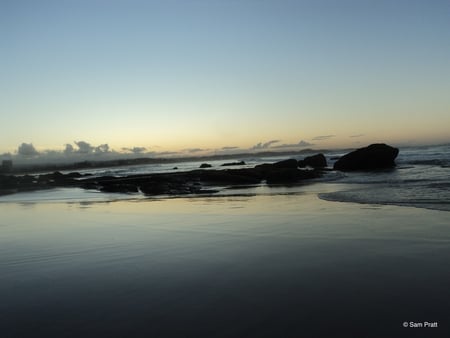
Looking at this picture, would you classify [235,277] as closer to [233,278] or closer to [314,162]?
[233,278]

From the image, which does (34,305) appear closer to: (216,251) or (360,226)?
(216,251)

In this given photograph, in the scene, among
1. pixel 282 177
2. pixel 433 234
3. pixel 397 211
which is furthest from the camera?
pixel 282 177

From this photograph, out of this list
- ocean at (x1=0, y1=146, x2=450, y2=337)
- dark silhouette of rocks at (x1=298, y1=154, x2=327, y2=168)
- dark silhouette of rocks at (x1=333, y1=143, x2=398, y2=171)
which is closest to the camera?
ocean at (x1=0, y1=146, x2=450, y2=337)

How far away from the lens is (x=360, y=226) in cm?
855

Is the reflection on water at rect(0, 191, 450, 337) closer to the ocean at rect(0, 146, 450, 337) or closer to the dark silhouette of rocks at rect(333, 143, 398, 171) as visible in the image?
the ocean at rect(0, 146, 450, 337)

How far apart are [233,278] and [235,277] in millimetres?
49

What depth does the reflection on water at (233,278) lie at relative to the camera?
3.84 meters

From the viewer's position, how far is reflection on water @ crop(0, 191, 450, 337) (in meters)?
3.84

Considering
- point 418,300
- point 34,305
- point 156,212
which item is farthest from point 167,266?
point 156,212

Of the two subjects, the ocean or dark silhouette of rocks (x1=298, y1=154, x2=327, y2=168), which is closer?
the ocean

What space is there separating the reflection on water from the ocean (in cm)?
2

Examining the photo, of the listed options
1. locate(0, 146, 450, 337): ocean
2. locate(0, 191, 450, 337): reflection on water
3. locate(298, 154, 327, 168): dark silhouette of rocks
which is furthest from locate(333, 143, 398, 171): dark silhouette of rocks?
locate(0, 191, 450, 337): reflection on water

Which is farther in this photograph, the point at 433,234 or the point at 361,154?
the point at 361,154

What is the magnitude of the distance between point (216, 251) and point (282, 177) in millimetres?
20702
